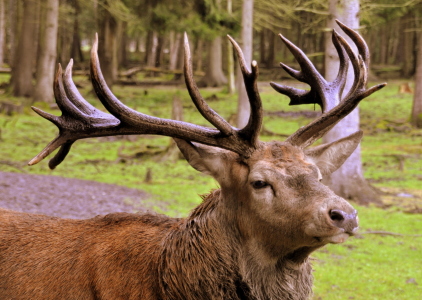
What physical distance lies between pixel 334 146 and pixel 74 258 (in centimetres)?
199

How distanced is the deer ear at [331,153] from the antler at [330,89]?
116 millimetres

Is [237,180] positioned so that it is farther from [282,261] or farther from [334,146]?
[334,146]

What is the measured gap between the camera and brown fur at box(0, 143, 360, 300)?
3.48 metres

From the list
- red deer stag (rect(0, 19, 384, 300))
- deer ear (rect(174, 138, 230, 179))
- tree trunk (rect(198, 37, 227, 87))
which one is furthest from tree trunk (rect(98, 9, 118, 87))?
deer ear (rect(174, 138, 230, 179))

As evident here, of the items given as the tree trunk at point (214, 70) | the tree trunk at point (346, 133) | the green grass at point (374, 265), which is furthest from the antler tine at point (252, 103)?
the tree trunk at point (214, 70)

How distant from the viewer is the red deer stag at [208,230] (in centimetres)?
350

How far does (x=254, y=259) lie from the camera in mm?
3598

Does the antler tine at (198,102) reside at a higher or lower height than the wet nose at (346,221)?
higher

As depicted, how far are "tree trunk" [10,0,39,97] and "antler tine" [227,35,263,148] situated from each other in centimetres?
2081

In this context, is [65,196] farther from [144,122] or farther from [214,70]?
[214,70]

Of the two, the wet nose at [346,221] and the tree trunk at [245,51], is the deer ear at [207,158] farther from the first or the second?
the tree trunk at [245,51]

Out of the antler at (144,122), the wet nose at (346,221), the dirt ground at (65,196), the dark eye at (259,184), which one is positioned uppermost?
the antler at (144,122)

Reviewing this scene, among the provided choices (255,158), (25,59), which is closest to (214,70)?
(25,59)

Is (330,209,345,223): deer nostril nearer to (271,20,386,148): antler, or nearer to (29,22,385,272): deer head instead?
(29,22,385,272): deer head
